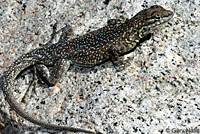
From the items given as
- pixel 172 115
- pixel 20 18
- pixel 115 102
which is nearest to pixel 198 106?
pixel 172 115

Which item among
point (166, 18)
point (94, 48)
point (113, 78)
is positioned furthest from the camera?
point (94, 48)

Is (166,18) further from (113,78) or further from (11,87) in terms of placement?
(11,87)

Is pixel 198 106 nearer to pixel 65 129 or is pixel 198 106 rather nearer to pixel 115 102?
pixel 115 102

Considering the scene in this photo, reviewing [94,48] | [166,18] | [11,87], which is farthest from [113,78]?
[11,87]

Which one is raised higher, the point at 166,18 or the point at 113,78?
the point at 166,18

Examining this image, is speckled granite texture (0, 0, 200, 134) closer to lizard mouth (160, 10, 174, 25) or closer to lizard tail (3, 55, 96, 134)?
lizard tail (3, 55, 96, 134)

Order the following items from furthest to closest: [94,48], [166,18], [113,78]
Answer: [94,48] < [166,18] < [113,78]
